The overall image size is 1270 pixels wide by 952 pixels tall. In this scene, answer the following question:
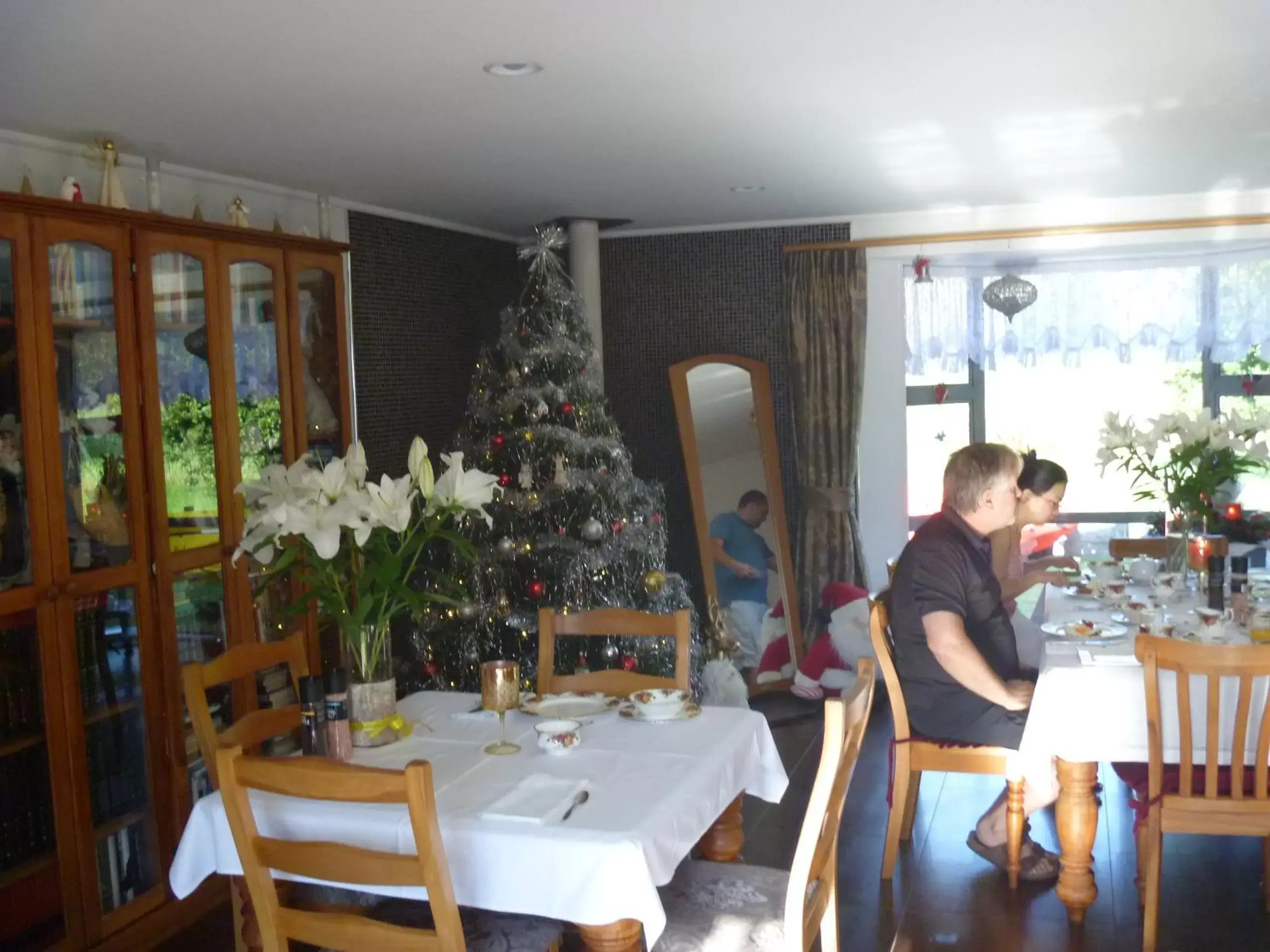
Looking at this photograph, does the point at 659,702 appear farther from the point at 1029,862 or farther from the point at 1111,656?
the point at 1029,862

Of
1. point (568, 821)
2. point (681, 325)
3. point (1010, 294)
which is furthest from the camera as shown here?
point (681, 325)

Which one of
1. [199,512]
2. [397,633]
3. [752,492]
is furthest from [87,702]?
[752,492]

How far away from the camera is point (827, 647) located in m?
5.31

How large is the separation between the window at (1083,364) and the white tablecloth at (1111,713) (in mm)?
2645

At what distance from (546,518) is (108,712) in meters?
1.83

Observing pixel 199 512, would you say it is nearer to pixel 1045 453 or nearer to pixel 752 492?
pixel 752 492

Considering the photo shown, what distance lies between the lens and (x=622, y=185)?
450 centimetres

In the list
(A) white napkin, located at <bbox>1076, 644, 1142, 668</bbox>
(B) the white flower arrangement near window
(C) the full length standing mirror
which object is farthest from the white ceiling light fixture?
(C) the full length standing mirror

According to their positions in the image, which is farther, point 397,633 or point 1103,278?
point 1103,278

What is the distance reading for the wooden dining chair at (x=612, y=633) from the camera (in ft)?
9.62

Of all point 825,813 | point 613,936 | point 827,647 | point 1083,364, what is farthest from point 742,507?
point 613,936

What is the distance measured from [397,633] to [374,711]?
2376 mm

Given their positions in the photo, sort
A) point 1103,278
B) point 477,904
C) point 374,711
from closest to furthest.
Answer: point 477,904 < point 374,711 < point 1103,278

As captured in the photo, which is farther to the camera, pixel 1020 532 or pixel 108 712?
pixel 1020 532
